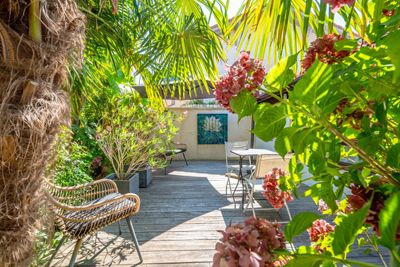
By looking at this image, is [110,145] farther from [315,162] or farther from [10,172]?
[315,162]

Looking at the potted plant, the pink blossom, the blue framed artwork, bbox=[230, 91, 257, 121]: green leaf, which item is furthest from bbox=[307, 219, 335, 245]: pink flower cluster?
the blue framed artwork

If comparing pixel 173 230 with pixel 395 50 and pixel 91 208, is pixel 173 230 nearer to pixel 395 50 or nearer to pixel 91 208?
pixel 91 208

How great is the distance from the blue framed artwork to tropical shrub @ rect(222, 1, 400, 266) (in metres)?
8.47

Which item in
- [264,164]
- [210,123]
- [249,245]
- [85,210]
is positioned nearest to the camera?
[249,245]

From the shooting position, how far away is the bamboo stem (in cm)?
113

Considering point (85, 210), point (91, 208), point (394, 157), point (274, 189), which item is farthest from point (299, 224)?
point (85, 210)

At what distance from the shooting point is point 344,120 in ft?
2.49

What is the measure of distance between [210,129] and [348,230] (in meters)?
8.92

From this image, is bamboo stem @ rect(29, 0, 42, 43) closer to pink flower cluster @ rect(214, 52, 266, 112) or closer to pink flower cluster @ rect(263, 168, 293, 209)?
pink flower cluster @ rect(214, 52, 266, 112)

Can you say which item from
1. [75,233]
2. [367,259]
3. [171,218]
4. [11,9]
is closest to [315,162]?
[11,9]

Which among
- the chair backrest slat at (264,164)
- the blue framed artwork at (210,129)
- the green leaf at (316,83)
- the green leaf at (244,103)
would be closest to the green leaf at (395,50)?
the green leaf at (316,83)

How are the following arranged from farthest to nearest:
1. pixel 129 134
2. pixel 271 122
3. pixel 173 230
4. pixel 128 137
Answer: pixel 128 137 < pixel 129 134 < pixel 173 230 < pixel 271 122

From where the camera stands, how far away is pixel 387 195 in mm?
562

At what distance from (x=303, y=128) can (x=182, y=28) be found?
199cm
